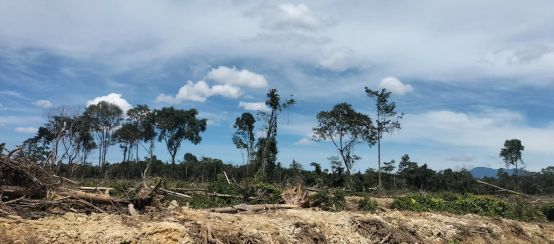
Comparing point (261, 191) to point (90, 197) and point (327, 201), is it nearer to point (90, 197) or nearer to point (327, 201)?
point (327, 201)

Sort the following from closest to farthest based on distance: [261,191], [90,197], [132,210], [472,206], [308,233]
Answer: [132,210], [90,197], [308,233], [261,191], [472,206]

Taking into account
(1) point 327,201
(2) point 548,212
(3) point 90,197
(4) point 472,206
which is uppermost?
(3) point 90,197

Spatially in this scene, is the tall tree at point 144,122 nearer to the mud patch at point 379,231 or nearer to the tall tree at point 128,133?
the tall tree at point 128,133

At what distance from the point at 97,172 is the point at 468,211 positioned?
Result: 4532cm

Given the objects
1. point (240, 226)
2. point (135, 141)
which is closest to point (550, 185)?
point (135, 141)

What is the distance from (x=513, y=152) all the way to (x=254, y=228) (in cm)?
5703

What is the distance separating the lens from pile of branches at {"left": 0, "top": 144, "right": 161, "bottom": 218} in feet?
31.6

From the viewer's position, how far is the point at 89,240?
859 centimetres

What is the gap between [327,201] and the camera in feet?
56.3

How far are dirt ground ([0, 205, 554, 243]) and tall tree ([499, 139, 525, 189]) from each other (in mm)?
45035

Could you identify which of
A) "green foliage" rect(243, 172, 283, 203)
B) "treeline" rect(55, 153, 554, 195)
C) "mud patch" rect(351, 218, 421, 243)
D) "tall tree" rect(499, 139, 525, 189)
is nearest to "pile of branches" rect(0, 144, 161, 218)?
"green foliage" rect(243, 172, 283, 203)

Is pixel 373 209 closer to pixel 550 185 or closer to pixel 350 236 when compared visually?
pixel 350 236

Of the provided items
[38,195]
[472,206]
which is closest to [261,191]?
[38,195]

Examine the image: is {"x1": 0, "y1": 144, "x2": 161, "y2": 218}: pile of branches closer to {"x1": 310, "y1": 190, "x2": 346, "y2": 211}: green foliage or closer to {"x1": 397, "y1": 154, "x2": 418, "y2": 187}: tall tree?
{"x1": 310, "y1": 190, "x2": 346, "y2": 211}: green foliage
